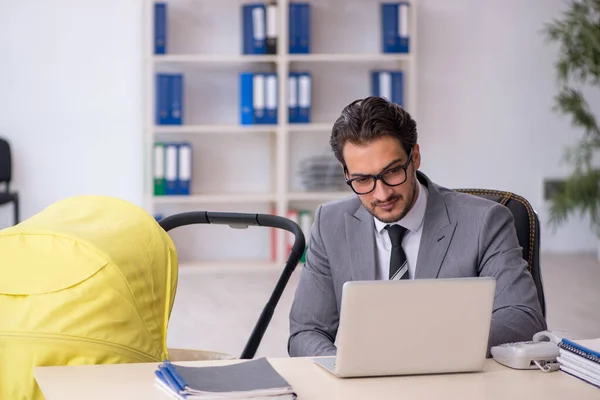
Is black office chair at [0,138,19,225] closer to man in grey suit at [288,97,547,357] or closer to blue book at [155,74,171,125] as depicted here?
blue book at [155,74,171,125]

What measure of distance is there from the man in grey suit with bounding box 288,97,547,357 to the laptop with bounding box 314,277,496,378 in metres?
0.35

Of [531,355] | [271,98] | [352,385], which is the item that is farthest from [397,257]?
[271,98]

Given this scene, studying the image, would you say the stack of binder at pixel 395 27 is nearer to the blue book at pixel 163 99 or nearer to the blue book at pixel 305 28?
the blue book at pixel 305 28

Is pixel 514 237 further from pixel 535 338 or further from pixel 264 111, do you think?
pixel 264 111

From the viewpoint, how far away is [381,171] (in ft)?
7.00

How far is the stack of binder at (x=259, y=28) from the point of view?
5.73 metres

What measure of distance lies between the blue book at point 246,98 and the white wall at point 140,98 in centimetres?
48

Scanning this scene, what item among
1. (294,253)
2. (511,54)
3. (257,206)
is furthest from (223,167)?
(294,253)

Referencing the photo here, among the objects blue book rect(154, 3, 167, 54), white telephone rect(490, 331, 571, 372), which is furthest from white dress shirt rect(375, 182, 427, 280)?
blue book rect(154, 3, 167, 54)

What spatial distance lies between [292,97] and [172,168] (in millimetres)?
908

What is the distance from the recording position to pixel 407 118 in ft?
7.21

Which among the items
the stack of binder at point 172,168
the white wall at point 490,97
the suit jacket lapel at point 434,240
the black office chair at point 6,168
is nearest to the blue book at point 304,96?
the stack of binder at point 172,168

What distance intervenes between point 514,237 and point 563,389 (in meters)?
0.62

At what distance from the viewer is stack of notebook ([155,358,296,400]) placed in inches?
60.5
